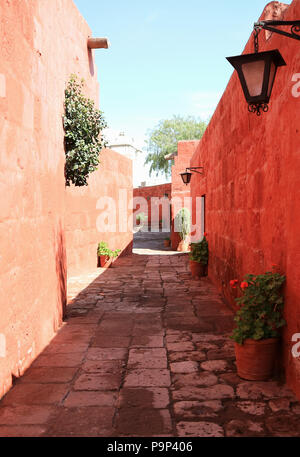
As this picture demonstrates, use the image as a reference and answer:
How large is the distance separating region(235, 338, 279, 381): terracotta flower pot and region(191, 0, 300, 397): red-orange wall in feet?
0.40

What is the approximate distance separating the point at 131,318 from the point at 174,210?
32.0 feet

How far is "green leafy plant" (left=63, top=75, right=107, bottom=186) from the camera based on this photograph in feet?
19.9

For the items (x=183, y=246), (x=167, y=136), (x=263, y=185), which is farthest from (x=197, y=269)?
(x=167, y=136)

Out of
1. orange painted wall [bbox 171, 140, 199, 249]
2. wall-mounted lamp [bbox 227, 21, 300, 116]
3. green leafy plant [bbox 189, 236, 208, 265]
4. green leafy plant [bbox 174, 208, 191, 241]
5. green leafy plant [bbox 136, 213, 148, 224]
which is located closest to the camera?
wall-mounted lamp [bbox 227, 21, 300, 116]

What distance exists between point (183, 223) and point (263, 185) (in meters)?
10.4

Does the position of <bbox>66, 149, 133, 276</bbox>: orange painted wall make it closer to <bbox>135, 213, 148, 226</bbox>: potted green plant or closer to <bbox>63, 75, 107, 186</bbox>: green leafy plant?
<bbox>63, 75, 107, 186</bbox>: green leafy plant

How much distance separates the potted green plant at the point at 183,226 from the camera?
14.1 metres

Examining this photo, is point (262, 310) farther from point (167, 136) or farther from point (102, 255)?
point (167, 136)

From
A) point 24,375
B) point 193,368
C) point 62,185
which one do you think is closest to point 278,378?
point 193,368

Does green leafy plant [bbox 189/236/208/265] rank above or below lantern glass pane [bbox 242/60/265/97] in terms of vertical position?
below

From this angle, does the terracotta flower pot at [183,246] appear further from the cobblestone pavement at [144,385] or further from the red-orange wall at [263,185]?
the cobblestone pavement at [144,385]

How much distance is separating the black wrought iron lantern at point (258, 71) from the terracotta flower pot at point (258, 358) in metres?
1.84

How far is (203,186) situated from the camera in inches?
367

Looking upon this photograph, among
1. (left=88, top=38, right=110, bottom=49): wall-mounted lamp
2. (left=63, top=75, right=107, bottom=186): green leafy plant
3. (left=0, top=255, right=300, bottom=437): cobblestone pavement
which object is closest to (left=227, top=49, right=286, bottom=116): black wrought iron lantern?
(left=0, top=255, right=300, bottom=437): cobblestone pavement
